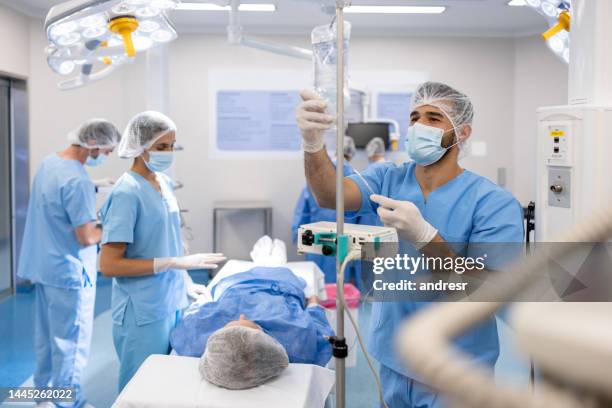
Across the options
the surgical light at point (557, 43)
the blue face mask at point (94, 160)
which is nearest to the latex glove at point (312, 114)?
the surgical light at point (557, 43)

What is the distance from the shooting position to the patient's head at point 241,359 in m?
1.49

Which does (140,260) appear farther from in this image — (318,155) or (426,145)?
(426,145)

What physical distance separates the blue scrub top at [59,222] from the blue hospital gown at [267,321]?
0.65 m

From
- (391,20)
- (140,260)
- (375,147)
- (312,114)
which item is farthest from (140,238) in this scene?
(391,20)

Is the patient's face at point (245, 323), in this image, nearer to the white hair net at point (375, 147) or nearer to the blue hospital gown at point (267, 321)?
the blue hospital gown at point (267, 321)

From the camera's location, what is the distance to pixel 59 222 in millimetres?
2396

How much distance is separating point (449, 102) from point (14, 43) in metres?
3.88

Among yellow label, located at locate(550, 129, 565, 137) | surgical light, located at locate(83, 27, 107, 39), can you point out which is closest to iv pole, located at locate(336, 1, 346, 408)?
yellow label, located at locate(550, 129, 565, 137)

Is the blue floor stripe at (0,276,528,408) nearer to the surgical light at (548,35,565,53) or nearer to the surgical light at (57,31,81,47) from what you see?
the surgical light at (548,35,565,53)

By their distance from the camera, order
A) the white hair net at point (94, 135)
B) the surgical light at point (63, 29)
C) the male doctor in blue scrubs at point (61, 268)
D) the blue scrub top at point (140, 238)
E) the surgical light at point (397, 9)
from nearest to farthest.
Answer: the surgical light at point (63, 29)
the blue scrub top at point (140, 238)
the male doctor in blue scrubs at point (61, 268)
the white hair net at point (94, 135)
the surgical light at point (397, 9)

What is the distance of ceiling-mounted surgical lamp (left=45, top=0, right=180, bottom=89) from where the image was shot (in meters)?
1.54

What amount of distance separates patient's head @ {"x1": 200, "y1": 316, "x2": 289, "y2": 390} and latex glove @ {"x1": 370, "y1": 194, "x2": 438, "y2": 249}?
53 cm

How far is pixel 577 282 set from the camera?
147 cm

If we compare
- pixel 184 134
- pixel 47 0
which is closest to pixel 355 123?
pixel 184 134
